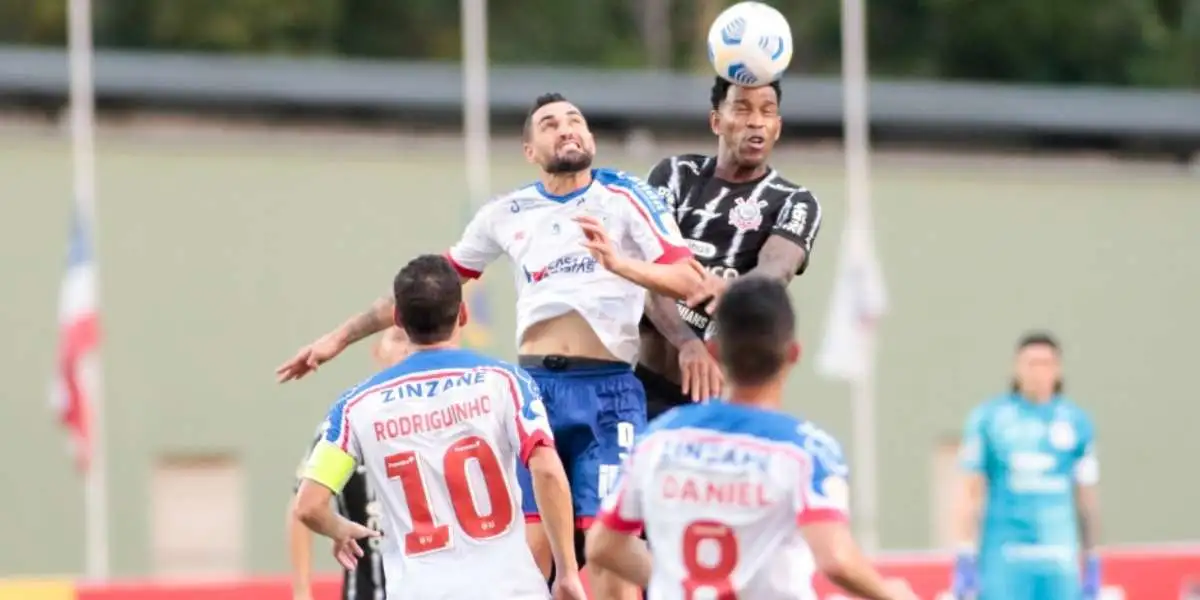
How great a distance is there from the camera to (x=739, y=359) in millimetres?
6320

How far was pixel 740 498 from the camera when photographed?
20.6ft

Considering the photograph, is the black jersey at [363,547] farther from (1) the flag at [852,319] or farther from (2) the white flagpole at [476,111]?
(2) the white flagpole at [476,111]

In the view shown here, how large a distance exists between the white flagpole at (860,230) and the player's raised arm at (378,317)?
1970 cm

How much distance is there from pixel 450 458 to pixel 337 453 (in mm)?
394

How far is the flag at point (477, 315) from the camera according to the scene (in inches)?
997

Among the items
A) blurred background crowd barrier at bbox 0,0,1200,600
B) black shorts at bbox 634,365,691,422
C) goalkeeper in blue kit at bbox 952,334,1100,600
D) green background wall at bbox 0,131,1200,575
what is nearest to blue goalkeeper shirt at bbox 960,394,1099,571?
goalkeeper in blue kit at bbox 952,334,1100,600

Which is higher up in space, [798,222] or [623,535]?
[798,222]

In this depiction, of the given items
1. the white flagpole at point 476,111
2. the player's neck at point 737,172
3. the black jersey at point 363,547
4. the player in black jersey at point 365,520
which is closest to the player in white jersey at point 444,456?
the player's neck at point 737,172

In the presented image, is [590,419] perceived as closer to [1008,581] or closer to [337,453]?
[337,453]

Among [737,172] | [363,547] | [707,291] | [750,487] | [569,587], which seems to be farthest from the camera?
[363,547]

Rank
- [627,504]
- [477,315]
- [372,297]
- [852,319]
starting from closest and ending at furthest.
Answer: [627,504], [477,315], [852,319], [372,297]

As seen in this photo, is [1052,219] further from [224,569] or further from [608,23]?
[608,23]

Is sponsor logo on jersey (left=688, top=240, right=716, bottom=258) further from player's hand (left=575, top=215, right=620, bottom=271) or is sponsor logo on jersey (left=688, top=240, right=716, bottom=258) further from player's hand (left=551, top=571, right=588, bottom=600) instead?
player's hand (left=551, top=571, right=588, bottom=600)

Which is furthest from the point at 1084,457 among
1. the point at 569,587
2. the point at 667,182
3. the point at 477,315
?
the point at 477,315
